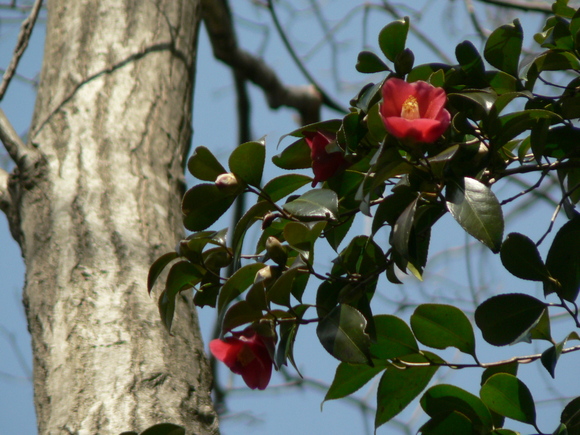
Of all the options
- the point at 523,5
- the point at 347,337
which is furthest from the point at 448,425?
the point at 523,5

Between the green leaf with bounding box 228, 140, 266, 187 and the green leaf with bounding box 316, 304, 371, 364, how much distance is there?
0.61 ft

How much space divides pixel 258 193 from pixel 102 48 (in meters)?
0.84

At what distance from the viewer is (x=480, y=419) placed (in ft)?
2.25

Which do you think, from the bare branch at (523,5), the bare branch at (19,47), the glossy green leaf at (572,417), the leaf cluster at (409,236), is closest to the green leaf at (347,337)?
the leaf cluster at (409,236)

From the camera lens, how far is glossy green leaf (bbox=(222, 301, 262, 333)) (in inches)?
24.8

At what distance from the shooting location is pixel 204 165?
73 cm

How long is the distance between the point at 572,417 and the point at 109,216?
78cm

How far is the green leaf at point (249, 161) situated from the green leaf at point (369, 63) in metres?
0.16

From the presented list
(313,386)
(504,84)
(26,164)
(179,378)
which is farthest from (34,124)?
(313,386)

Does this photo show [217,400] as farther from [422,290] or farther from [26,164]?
[26,164]

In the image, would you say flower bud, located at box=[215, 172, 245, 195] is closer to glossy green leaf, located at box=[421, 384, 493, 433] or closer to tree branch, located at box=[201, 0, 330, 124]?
glossy green leaf, located at box=[421, 384, 493, 433]

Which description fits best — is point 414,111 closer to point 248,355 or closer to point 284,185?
point 284,185

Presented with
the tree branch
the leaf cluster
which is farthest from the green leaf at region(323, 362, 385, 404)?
the tree branch

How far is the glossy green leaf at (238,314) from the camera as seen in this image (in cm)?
63
